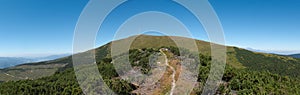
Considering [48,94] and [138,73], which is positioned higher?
[138,73]

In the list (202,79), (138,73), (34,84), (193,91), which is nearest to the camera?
(193,91)

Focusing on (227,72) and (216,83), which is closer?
(216,83)

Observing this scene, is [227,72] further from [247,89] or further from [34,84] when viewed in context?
[34,84]

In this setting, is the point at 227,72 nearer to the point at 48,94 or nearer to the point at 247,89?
the point at 247,89

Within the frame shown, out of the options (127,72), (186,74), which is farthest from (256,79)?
(127,72)

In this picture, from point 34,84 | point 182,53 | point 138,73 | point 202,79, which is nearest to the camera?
point 202,79

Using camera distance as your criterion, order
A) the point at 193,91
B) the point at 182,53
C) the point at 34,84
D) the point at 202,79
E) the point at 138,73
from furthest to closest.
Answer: the point at 182,53 < the point at 34,84 < the point at 138,73 < the point at 202,79 < the point at 193,91

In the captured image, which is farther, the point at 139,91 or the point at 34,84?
the point at 34,84

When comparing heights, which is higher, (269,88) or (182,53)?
(182,53)

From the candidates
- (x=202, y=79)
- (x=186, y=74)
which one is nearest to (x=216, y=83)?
(x=202, y=79)
